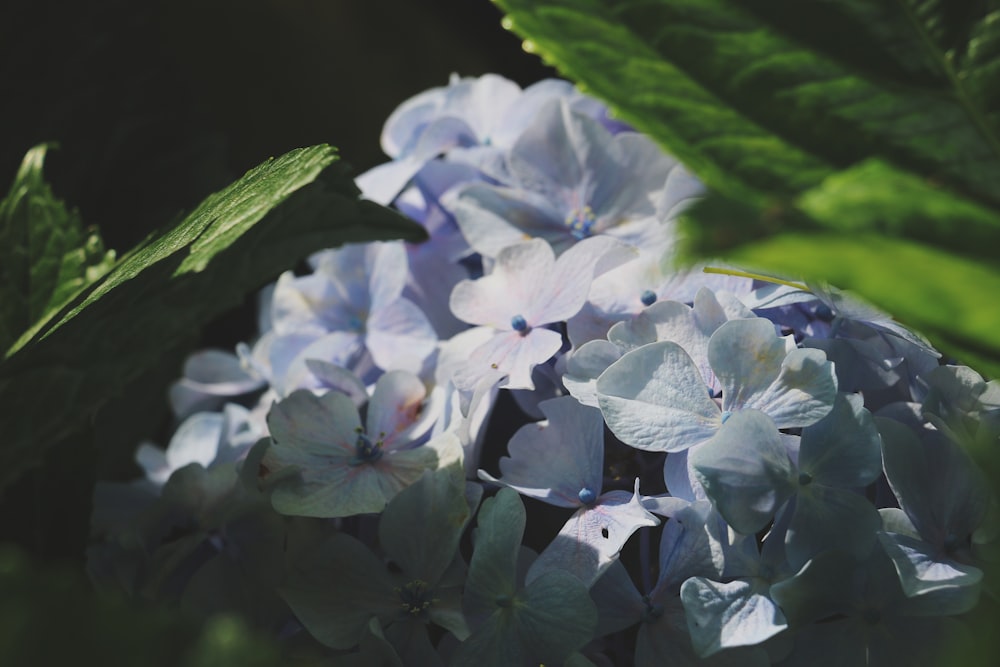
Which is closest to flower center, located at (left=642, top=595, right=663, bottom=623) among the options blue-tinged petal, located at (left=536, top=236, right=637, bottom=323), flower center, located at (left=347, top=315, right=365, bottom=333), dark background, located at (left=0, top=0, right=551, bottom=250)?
blue-tinged petal, located at (left=536, top=236, right=637, bottom=323)

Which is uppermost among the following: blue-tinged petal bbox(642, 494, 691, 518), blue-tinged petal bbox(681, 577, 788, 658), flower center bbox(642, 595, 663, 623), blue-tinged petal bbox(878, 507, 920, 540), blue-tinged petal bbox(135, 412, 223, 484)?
blue-tinged petal bbox(642, 494, 691, 518)

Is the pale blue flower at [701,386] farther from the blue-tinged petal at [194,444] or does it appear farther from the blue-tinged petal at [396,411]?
the blue-tinged petal at [194,444]

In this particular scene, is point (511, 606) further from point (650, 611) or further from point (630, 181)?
point (630, 181)

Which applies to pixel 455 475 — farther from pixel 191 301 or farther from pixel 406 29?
pixel 406 29

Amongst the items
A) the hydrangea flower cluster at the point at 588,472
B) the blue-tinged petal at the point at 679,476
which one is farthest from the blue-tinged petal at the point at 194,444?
the blue-tinged petal at the point at 679,476

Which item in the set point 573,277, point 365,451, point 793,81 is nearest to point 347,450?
point 365,451

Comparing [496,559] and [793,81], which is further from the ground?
[793,81]

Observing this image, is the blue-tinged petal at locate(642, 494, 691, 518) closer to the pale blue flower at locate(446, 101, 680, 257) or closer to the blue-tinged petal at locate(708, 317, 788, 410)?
the blue-tinged petal at locate(708, 317, 788, 410)
